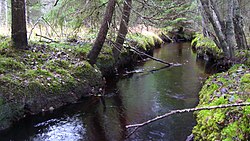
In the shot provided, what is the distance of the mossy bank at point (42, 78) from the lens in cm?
707

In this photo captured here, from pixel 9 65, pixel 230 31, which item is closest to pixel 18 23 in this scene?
pixel 9 65

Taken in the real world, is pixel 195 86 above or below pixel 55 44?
below

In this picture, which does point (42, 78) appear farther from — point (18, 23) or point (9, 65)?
point (18, 23)

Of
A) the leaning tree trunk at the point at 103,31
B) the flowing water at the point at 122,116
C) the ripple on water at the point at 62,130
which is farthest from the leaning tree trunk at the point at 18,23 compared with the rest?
the ripple on water at the point at 62,130

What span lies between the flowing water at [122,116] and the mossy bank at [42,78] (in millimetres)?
342

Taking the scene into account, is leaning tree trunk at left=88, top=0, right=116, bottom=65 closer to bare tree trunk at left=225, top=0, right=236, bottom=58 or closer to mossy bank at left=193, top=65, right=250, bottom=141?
bare tree trunk at left=225, top=0, right=236, bottom=58

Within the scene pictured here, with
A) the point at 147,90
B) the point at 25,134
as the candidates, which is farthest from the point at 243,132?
the point at 147,90

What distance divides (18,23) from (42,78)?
→ 2.08 meters

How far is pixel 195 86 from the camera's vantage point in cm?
1052

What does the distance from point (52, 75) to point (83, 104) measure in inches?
52.5

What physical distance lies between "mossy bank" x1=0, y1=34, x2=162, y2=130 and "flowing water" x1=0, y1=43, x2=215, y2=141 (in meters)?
0.34

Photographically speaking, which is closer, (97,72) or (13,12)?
(13,12)

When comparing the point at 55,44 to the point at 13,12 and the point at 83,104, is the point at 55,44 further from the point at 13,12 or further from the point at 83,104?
the point at 83,104

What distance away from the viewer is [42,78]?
26.7 ft
